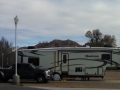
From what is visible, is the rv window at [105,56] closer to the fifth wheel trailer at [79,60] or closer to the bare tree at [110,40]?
the fifth wheel trailer at [79,60]

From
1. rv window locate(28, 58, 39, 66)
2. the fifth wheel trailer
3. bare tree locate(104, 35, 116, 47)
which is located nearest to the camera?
the fifth wheel trailer

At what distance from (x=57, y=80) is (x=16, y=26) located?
7409 mm

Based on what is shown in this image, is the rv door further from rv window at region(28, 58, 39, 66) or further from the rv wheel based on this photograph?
rv window at region(28, 58, 39, 66)

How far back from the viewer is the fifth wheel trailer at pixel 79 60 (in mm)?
25781

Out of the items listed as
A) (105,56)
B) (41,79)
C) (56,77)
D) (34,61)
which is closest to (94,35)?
(105,56)

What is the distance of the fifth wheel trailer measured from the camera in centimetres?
2578

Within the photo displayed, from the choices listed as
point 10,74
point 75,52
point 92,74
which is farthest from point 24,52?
point 92,74

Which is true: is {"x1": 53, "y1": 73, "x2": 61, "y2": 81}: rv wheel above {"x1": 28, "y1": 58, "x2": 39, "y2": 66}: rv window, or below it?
below

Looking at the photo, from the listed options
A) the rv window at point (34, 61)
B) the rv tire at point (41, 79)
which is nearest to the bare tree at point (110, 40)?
the rv window at point (34, 61)

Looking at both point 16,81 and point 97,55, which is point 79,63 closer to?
point 97,55

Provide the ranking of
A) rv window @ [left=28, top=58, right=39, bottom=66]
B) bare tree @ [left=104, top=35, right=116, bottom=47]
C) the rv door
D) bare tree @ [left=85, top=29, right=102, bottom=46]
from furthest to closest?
1. bare tree @ [left=85, top=29, right=102, bottom=46]
2. bare tree @ [left=104, top=35, right=116, bottom=47]
3. rv window @ [left=28, top=58, right=39, bottom=66]
4. the rv door

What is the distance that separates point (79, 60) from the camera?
26.2 metres

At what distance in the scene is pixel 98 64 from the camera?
84.9 ft

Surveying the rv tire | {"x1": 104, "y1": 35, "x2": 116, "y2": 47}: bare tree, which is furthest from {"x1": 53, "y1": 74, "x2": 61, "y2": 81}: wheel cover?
{"x1": 104, "y1": 35, "x2": 116, "y2": 47}: bare tree
